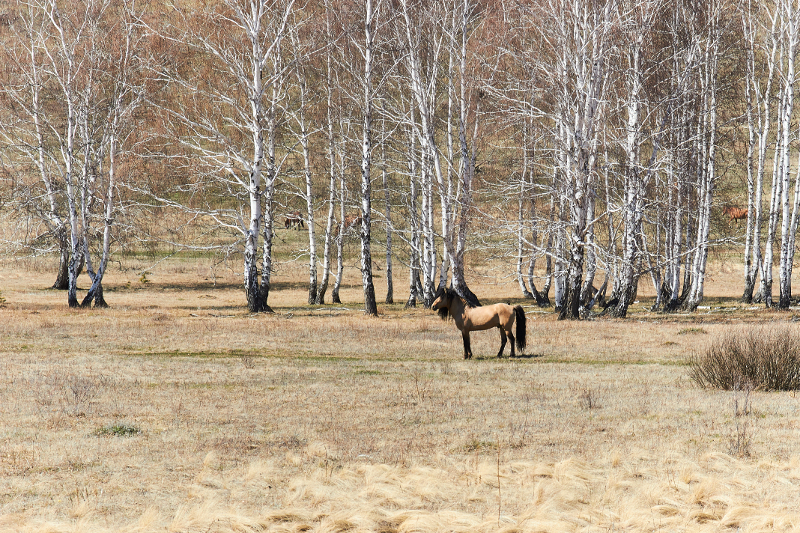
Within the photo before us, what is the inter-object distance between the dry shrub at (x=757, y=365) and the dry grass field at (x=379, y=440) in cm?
49

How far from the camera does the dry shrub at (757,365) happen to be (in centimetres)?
1377

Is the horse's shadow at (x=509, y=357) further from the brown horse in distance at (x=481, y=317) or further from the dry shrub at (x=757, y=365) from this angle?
the dry shrub at (x=757, y=365)

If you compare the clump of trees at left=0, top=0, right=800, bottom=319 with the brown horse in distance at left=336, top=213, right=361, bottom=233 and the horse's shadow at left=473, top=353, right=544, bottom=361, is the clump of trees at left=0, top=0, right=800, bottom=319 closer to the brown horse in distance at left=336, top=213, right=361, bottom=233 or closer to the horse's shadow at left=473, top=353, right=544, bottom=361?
the brown horse in distance at left=336, top=213, right=361, bottom=233

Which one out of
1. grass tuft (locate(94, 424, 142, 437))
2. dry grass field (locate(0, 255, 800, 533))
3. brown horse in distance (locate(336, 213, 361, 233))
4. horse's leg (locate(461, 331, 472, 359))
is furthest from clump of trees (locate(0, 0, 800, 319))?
grass tuft (locate(94, 424, 142, 437))

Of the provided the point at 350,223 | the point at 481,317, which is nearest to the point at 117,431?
the point at 481,317

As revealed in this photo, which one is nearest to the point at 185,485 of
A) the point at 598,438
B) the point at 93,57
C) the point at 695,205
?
the point at 598,438

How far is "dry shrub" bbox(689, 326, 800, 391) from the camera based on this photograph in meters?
13.8

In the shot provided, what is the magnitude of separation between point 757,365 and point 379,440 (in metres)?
7.64

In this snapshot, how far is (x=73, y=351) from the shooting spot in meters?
17.8

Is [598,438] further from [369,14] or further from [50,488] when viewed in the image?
[369,14]

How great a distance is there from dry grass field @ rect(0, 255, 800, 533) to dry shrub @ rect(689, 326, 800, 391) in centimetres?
49

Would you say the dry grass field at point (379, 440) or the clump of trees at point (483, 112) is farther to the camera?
the clump of trees at point (483, 112)

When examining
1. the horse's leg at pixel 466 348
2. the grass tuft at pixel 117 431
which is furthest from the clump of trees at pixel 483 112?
the grass tuft at pixel 117 431

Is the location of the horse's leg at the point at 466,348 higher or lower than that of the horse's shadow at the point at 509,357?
higher
